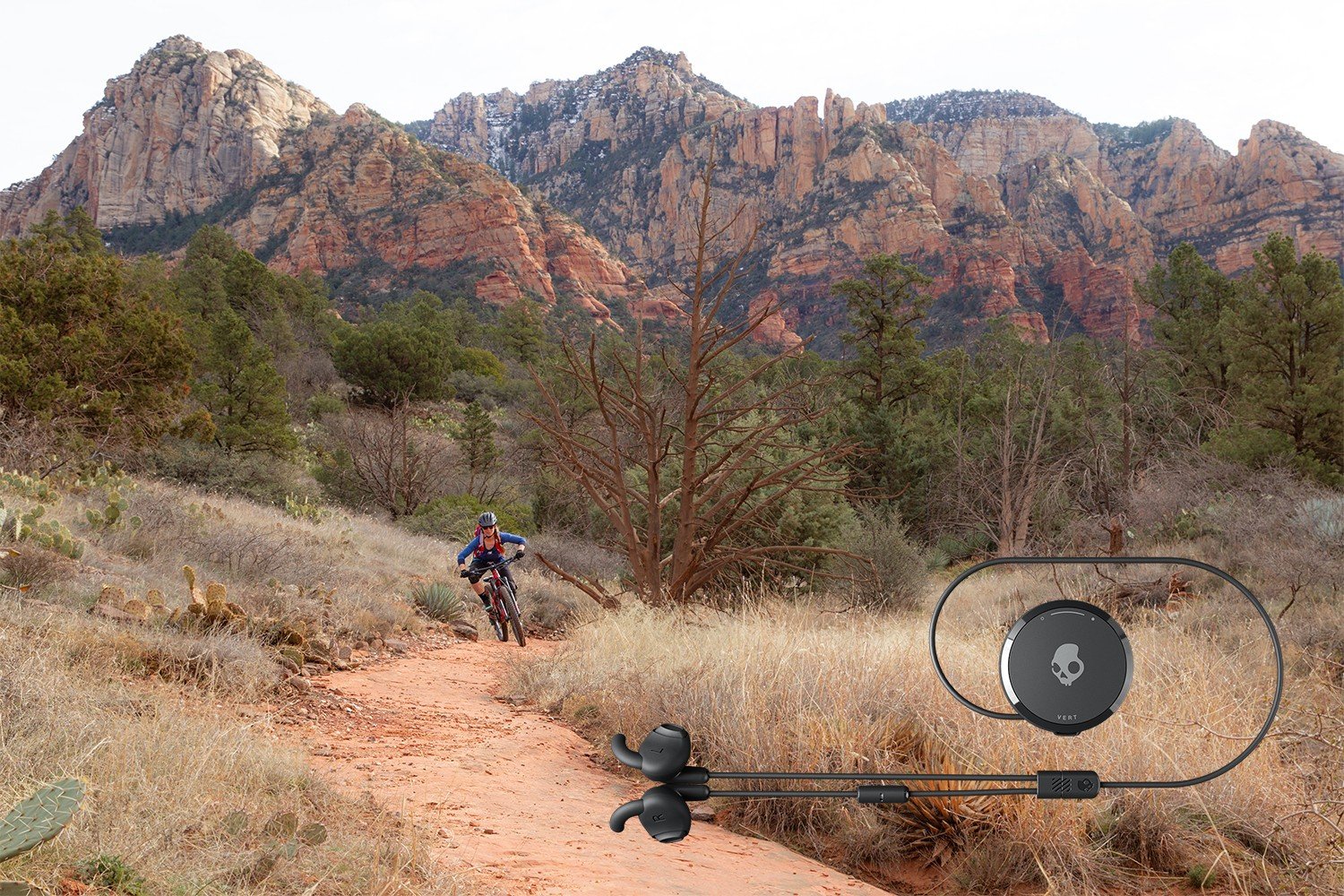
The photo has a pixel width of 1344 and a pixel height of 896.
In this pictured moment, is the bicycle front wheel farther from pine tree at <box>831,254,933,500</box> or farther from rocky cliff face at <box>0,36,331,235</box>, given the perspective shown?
rocky cliff face at <box>0,36,331,235</box>

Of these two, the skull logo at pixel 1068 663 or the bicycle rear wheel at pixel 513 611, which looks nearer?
the skull logo at pixel 1068 663

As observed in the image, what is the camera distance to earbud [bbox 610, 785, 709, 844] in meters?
1.24

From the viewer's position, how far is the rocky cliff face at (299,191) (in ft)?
275

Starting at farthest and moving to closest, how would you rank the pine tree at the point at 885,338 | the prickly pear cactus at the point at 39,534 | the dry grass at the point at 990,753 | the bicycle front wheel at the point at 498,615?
the pine tree at the point at 885,338
the bicycle front wheel at the point at 498,615
the prickly pear cactus at the point at 39,534
the dry grass at the point at 990,753

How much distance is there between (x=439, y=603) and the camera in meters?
12.4

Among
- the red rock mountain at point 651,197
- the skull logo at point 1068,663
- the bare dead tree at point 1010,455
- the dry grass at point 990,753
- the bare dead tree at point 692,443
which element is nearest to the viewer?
the skull logo at point 1068,663

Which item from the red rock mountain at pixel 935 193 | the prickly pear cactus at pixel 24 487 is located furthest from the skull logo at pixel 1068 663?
the red rock mountain at pixel 935 193

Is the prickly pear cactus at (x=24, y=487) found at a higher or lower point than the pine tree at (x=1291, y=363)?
lower

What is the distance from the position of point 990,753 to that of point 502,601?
27.0ft

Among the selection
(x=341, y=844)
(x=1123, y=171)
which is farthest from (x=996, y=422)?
(x=1123, y=171)

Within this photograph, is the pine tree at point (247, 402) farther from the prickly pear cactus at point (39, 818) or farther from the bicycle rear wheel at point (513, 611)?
the prickly pear cactus at point (39, 818)

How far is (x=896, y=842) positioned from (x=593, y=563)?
13.5 metres

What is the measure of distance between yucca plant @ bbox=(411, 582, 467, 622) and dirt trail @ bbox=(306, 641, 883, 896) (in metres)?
4.86

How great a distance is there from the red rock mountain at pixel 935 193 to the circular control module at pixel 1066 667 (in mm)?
80933
